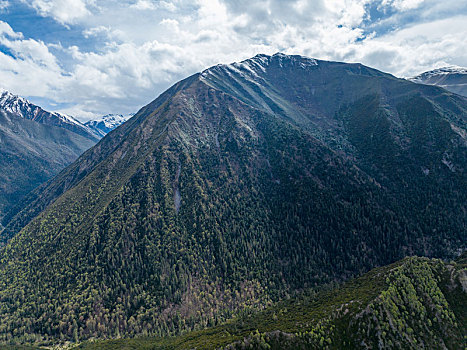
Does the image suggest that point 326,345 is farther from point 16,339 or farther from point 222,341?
point 16,339

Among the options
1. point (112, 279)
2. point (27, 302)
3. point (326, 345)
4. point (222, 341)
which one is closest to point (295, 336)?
point (326, 345)

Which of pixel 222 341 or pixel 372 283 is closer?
pixel 222 341

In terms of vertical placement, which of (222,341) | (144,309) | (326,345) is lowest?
(326,345)

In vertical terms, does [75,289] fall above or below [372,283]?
above

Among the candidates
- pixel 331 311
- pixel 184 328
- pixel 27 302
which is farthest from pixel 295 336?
pixel 27 302

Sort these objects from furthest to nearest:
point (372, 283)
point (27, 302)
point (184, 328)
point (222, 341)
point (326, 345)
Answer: point (27, 302)
point (184, 328)
point (372, 283)
point (222, 341)
point (326, 345)

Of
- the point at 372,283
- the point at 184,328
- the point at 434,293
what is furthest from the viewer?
the point at 184,328
